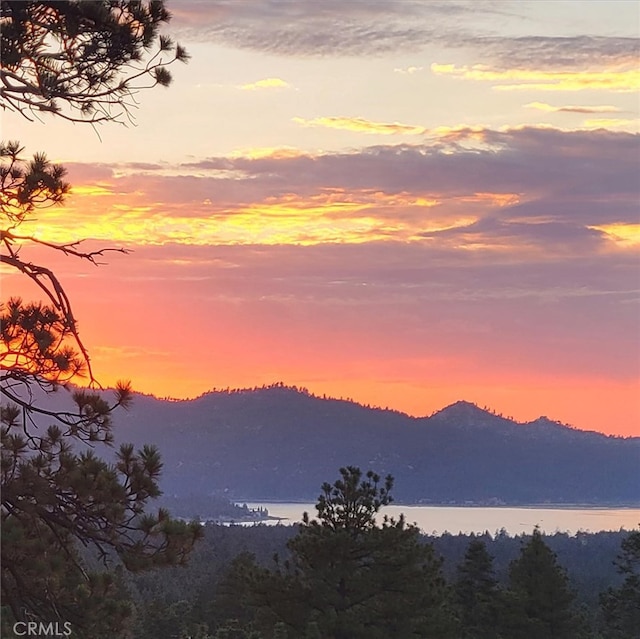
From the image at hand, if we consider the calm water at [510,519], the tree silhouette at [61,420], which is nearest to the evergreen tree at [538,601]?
the tree silhouette at [61,420]

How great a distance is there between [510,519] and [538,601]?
128 m

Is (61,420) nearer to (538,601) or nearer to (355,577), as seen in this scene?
(355,577)

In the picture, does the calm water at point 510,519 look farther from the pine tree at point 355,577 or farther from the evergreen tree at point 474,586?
the pine tree at point 355,577

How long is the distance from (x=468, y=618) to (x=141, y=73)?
68.1 ft

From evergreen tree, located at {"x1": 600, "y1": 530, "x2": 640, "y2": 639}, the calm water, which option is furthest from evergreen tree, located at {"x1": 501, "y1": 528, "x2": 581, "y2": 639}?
the calm water

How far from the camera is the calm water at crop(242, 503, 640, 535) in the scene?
122475mm

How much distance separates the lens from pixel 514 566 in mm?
24062

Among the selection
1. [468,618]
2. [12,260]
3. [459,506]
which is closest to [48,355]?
[12,260]

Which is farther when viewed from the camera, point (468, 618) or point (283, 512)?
point (283, 512)

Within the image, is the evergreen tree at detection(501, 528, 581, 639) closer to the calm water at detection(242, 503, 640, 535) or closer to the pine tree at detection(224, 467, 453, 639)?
the pine tree at detection(224, 467, 453, 639)

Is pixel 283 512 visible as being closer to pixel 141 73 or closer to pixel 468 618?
pixel 468 618

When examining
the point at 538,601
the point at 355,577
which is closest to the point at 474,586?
the point at 538,601

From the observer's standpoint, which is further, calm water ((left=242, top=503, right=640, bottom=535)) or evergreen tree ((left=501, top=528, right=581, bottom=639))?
calm water ((left=242, top=503, right=640, bottom=535))

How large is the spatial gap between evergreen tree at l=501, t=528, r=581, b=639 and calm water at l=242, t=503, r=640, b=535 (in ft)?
273
